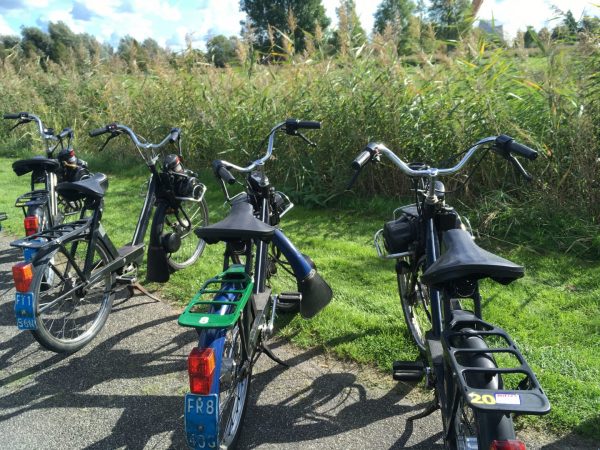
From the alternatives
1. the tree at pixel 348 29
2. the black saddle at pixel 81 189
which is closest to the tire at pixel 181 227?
the black saddle at pixel 81 189

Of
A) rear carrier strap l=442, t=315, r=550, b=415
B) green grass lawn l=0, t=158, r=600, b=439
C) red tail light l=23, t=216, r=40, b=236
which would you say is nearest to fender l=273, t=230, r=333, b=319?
green grass lawn l=0, t=158, r=600, b=439

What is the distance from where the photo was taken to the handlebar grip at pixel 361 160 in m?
2.34

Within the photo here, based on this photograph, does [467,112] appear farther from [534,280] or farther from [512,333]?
[512,333]

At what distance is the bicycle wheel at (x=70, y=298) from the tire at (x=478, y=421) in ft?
8.41

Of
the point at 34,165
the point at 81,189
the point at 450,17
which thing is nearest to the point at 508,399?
the point at 81,189

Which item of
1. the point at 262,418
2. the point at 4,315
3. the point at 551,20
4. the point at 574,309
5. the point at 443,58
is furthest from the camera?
the point at 443,58

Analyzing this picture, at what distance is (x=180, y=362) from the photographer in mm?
3252

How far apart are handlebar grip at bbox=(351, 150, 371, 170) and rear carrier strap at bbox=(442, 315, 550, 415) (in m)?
0.89

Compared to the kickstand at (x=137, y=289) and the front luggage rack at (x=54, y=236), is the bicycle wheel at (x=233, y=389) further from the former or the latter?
the kickstand at (x=137, y=289)

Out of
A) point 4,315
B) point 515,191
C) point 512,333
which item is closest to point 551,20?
point 515,191

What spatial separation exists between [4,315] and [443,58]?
215 inches

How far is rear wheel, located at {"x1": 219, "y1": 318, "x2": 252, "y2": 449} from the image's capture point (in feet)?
7.40

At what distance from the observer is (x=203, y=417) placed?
1.91 metres

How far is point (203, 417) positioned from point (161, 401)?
1067 mm
